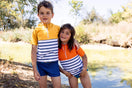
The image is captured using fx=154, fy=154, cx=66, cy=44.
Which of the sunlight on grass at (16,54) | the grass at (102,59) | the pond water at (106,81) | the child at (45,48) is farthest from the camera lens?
the sunlight on grass at (16,54)

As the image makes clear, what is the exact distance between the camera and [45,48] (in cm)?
215

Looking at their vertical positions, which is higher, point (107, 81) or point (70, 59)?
point (70, 59)

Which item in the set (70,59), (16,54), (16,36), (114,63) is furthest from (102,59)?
(16,36)

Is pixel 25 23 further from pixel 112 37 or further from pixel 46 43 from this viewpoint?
pixel 46 43

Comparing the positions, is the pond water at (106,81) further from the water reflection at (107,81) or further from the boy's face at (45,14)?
the boy's face at (45,14)

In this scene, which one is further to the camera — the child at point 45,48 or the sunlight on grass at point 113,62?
the sunlight on grass at point 113,62

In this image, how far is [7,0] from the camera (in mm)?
4426

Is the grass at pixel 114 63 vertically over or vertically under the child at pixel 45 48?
under

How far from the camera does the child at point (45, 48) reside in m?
2.16

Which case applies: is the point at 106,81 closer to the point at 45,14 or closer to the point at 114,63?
the point at 114,63

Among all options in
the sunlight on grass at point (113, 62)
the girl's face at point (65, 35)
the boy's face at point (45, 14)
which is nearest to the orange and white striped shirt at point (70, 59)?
the girl's face at point (65, 35)

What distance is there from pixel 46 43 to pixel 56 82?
571 mm

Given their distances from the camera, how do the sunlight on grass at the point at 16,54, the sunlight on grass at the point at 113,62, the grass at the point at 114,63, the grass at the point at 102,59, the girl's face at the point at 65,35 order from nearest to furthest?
the girl's face at the point at 65,35 → the grass at the point at 114,63 → the sunlight on grass at the point at 113,62 → the grass at the point at 102,59 → the sunlight on grass at the point at 16,54

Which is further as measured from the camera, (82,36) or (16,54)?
(82,36)
